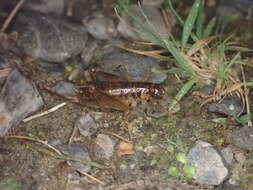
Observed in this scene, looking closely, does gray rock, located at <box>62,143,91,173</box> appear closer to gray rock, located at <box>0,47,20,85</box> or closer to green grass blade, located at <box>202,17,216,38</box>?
gray rock, located at <box>0,47,20,85</box>

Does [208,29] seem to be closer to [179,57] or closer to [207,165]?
[179,57]


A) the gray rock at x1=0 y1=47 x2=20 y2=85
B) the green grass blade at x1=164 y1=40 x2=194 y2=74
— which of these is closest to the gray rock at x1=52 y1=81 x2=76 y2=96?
the gray rock at x1=0 y1=47 x2=20 y2=85

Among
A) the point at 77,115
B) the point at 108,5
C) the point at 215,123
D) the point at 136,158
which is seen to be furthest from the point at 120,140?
the point at 108,5

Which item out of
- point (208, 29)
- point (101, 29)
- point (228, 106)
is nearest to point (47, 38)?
point (101, 29)

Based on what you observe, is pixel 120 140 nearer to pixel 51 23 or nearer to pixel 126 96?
pixel 126 96

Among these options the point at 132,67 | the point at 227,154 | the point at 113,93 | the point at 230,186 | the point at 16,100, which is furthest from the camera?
the point at 132,67

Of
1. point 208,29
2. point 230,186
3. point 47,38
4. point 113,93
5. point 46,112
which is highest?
point 208,29
